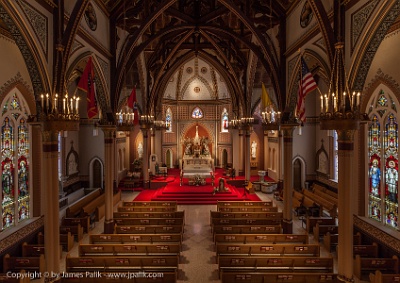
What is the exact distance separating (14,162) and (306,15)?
14.7 m

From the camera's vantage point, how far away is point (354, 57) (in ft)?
31.4

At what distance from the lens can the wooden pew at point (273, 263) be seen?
10.4 m

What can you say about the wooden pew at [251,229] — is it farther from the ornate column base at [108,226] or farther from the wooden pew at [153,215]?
the ornate column base at [108,226]

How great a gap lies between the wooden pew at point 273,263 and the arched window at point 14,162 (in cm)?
940

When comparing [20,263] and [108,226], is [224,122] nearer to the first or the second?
[108,226]

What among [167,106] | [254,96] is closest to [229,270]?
[254,96]

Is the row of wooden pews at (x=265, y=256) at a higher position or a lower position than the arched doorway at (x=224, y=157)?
lower

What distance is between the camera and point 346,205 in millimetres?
9883

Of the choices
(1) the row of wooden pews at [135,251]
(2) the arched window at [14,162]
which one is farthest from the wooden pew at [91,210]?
(2) the arched window at [14,162]

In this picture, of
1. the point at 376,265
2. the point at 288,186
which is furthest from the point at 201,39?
the point at 376,265

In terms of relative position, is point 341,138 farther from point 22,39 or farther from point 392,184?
point 22,39

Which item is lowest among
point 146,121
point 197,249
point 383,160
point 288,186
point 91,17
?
point 197,249

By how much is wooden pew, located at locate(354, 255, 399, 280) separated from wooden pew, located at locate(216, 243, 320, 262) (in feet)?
4.64

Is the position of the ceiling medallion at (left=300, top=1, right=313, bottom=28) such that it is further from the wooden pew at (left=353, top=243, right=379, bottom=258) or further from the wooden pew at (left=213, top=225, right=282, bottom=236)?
the wooden pew at (left=353, top=243, right=379, bottom=258)
